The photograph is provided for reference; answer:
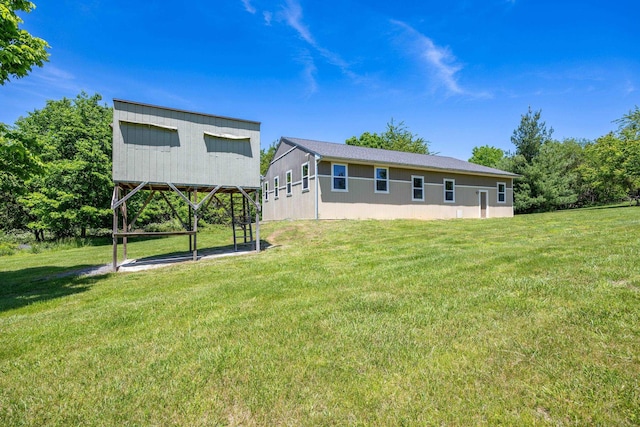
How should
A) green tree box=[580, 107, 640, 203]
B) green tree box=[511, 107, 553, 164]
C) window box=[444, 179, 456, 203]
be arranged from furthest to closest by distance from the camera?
green tree box=[511, 107, 553, 164] < green tree box=[580, 107, 640, 203] < window box=[444, 179, 456, 203]

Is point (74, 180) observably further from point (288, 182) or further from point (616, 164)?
point (616, 164)

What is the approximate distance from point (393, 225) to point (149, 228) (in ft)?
63.8

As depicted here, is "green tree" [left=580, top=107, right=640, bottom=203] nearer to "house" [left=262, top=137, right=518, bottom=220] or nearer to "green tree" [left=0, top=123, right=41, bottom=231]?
"house" [left=262, top=137, right=518, bottom=220]

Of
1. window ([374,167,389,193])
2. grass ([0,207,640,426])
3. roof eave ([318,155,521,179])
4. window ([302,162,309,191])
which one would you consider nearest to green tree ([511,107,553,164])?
roof eave ([318,155,521,179])

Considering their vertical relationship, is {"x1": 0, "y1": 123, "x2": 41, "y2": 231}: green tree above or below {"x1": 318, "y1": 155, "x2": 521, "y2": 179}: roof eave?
below

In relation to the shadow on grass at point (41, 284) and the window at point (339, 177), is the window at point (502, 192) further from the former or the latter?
the shadow on grass at point (41, 284)

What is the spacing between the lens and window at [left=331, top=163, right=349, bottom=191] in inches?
634

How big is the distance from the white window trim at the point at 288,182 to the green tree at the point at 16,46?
12783mm

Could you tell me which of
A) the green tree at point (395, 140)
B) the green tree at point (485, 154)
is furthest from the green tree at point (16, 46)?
the green tree at point (485, 154)

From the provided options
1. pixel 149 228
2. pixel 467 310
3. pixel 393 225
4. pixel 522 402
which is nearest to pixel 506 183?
pixel 393 225

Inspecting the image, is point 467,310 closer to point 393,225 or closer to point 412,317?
point 412,317

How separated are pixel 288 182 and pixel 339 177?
436 cm

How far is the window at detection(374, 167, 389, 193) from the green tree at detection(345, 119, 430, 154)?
25408mm

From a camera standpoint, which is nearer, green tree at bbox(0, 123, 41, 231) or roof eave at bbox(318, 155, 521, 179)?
green tree at bbox(0, 123, 41, 231)
